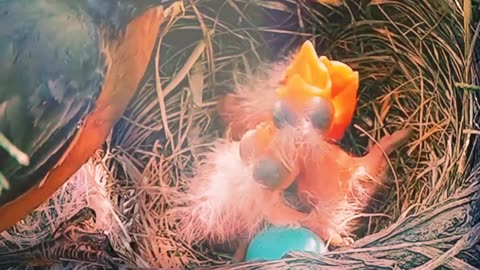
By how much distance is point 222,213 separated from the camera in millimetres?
998

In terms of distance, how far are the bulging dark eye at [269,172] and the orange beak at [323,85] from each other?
0.07 m

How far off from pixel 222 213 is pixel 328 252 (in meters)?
0.15

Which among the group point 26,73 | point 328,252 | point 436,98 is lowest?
point 328,252

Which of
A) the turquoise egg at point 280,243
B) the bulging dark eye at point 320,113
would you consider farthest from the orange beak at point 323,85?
the turquoise egg at point 280,243

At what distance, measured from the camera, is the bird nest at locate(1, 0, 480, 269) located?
0.99 meters

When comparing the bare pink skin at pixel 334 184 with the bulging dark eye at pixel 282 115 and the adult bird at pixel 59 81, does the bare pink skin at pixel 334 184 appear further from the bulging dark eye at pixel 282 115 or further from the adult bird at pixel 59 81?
the adult bird at pixel 59 81

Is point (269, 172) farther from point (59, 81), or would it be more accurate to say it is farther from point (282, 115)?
point (59, 81)

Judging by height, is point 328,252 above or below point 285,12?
below

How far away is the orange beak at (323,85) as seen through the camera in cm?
99

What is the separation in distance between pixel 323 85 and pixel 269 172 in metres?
0.13

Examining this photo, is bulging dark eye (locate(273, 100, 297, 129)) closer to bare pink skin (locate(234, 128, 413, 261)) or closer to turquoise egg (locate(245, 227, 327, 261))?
bare pink skin (locate(234, 128, 413, 261))

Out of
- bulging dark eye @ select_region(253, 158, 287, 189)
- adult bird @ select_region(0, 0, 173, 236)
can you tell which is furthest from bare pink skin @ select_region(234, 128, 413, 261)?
adult bird @ select_region(0, 0, 173, 236)

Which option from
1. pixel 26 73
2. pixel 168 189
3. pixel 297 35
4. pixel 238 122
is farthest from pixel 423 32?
pixel 26 73

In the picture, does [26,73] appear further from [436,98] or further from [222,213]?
[436,98]
